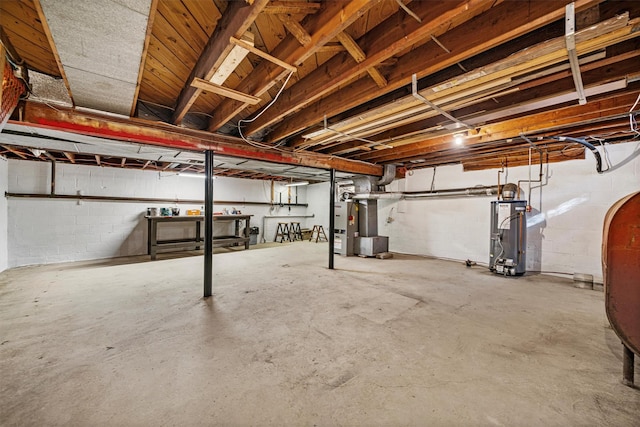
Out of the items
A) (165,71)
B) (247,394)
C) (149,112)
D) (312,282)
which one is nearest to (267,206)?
(312,282)

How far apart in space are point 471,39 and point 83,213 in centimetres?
772

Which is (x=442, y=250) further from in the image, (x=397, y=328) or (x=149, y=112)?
(x=149, y=112)

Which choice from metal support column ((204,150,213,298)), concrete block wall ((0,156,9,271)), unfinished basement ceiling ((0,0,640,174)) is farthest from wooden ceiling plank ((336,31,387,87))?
concrete block wall ((0,156,9,271))

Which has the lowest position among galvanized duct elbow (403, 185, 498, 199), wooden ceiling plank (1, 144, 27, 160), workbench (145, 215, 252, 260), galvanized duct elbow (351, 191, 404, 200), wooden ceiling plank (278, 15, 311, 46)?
workbench (145, 215, 252, 260)

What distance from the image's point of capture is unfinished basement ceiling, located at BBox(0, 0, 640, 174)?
134 centimetres

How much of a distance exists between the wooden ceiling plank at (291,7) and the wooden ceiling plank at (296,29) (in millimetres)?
31

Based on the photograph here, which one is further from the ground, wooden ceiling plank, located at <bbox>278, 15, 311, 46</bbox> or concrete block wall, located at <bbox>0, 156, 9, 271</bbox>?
wooden ceiling plank, located at <bbox>278, 15, 311, 46</bbox>

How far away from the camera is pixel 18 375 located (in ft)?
5.54

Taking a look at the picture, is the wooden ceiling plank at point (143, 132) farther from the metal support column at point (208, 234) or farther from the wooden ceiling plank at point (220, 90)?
the wooden ceiling plank at point (220, 90)

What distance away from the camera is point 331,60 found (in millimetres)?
2004

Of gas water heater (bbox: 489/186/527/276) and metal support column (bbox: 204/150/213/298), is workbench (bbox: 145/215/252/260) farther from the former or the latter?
gas water heater (bbox: 489/186/527/276)

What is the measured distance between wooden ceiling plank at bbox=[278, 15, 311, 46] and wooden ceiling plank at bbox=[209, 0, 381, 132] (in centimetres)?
3

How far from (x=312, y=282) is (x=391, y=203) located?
390 centimetres

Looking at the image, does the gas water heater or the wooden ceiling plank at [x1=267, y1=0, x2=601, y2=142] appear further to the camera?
the gas water heater
